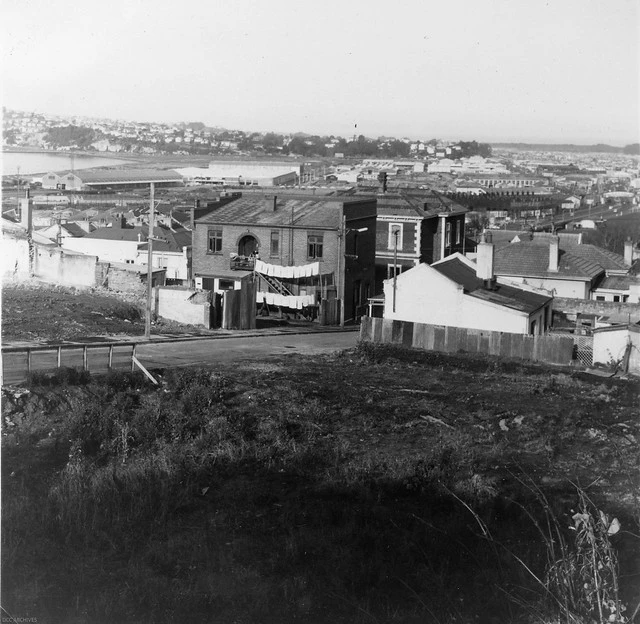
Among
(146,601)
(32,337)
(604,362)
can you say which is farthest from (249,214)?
(146,601)

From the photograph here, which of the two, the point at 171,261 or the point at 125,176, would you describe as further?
the point at 125,176

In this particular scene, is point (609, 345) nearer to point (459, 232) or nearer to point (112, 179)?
point (459, 232)

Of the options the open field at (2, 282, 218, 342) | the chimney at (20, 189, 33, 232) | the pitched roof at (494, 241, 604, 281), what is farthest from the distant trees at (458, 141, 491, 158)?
the open field at (2, 282, 218, 342)

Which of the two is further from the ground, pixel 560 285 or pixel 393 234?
pixel 393 234

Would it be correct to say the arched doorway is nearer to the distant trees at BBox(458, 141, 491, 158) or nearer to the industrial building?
the industrial building

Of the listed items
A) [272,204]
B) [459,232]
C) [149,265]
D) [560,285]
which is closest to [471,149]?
[459,232]

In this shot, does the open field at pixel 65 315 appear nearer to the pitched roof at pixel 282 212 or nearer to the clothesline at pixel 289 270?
the clothesline at pixel 289 270

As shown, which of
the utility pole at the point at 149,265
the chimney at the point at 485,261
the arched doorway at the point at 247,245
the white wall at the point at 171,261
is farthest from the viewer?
the white wall at the point at 171,261

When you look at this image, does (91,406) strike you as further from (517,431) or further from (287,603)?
(517,431)

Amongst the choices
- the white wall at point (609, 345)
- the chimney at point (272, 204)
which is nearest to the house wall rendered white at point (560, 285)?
the chimney at point (272, 204)
